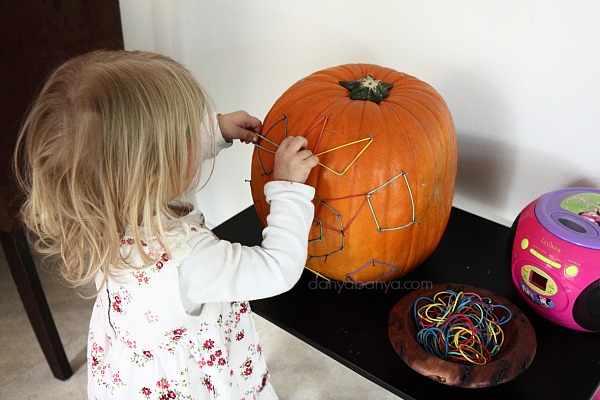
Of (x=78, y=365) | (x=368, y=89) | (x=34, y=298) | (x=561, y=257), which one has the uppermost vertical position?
(x=368, y=89)

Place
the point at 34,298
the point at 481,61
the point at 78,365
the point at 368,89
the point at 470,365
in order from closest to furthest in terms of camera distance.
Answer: the point at 470,365 → the point at 368,89 → the point at 481,61 → the point at 34,298 → the point at 78,365

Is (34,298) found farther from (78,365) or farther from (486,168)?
(486,168)

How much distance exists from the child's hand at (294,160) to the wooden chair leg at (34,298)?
684 millimetres

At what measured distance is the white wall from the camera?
762mm

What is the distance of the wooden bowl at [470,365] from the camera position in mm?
608

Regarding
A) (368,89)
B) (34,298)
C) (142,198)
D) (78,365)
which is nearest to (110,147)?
(142,198)

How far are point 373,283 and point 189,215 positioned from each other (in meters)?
0.29

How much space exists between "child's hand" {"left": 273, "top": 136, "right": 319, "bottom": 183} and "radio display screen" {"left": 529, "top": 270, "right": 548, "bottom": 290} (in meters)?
0.32

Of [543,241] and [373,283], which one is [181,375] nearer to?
[373,283]

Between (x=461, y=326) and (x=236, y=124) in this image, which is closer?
(x=461, y=326)

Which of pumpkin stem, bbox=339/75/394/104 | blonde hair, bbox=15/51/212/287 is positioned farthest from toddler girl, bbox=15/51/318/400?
pumpkin stem, bbox=339/75/394/104

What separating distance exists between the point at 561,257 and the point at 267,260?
1.18 ft

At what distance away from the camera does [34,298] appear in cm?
118

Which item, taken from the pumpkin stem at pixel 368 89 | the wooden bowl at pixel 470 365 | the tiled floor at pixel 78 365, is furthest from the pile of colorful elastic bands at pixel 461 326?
the tiled floor at pixel 78 365
